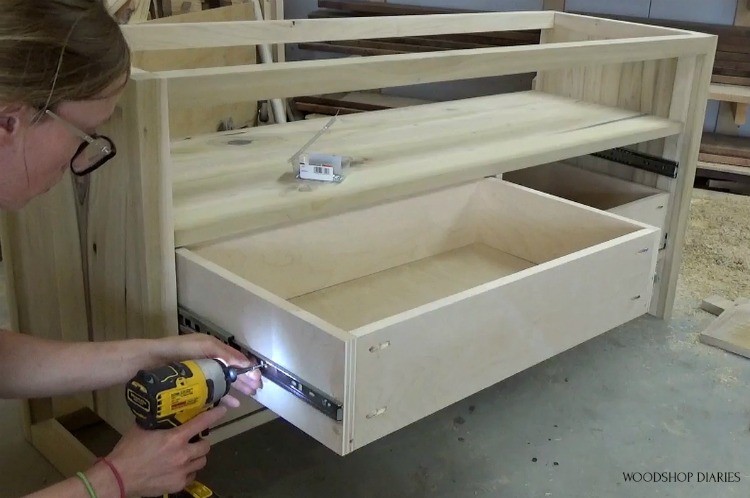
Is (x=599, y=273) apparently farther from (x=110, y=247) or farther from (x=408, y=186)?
(x=110, y=247)

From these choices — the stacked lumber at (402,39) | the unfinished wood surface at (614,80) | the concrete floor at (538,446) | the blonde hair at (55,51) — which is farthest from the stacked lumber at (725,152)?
the blonde hair at (55,51)

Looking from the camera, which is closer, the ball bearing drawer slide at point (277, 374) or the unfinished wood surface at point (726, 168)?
the ball bearing drawer slide at point (277, 374)

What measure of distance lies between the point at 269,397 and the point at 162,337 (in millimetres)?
209

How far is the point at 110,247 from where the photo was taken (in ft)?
4.00

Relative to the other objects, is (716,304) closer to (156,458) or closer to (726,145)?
(726,145)

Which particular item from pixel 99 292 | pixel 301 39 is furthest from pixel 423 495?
pixel 301 39

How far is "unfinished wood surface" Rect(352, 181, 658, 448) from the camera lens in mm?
1020

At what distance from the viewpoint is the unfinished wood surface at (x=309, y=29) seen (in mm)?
1565

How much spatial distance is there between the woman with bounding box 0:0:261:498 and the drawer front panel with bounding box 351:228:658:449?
7.7 inches

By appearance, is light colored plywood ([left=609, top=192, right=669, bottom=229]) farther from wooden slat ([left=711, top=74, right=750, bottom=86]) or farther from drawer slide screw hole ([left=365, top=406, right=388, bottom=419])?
wooden slat ([left=711, top=74, right=750, bottom=86])

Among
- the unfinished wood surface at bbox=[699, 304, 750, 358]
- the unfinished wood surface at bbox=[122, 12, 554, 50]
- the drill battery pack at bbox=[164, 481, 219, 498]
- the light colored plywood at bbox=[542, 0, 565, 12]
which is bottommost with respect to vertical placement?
the unfinished wood surface at bbox=[699, 304, 750, 358]

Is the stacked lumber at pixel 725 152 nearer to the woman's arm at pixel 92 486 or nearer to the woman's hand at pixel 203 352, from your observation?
the woman's hand at pixel 203 352

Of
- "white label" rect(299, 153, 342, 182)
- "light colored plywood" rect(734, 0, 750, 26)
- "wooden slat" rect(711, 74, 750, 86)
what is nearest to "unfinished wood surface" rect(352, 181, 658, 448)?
"white label" rect(299, 153, 342, 182)

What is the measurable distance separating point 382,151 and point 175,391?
2.69 ft
